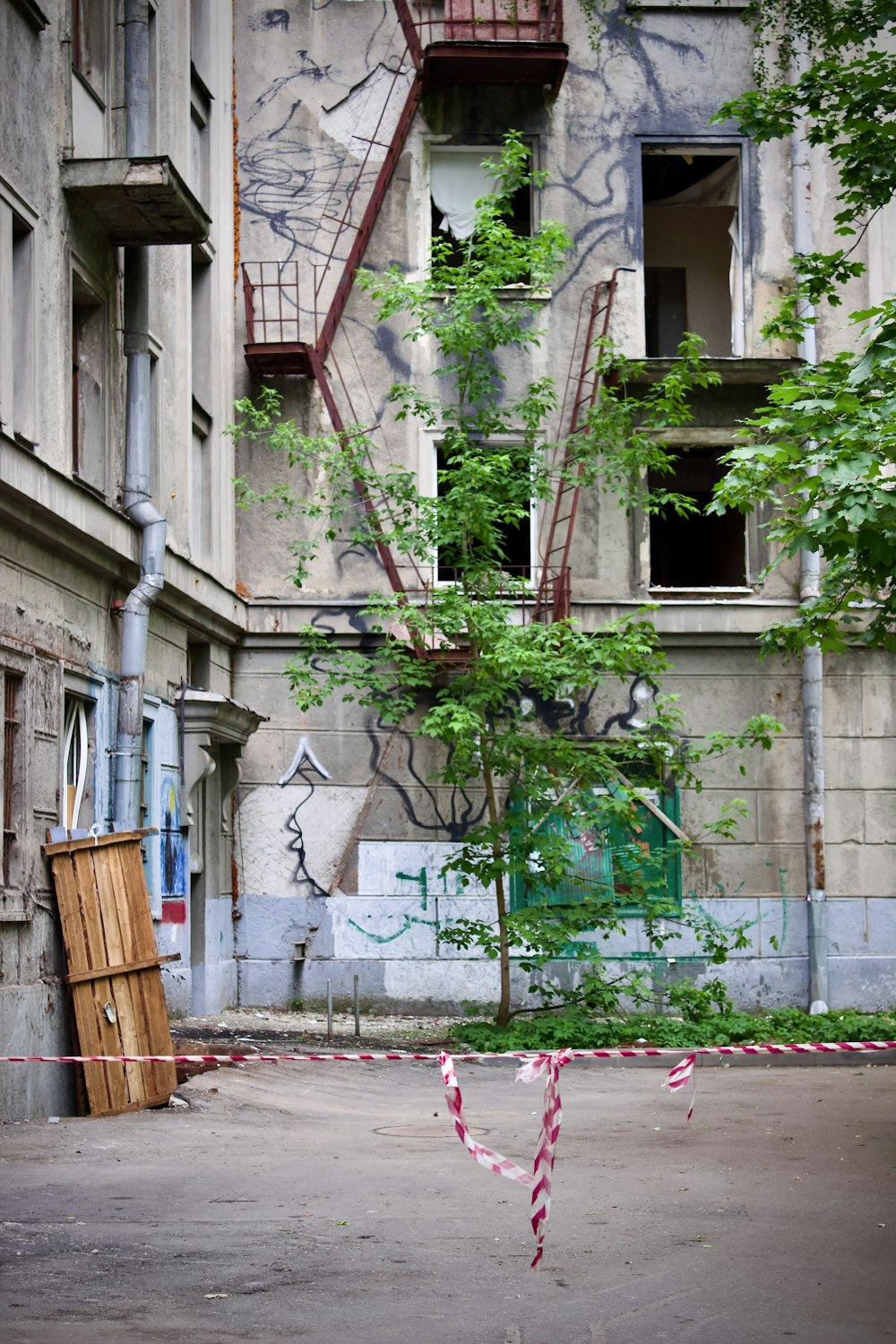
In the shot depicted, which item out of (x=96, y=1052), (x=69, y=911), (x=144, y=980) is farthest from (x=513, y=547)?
(x=96, y=1052)

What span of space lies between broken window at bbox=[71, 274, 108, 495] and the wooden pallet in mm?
3363

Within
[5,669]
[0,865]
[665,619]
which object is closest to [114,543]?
[5,669]

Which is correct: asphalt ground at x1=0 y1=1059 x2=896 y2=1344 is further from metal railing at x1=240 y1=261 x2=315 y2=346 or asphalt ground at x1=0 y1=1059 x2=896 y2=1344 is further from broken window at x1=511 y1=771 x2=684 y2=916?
metal railing at x1=240 y1=261 x2=315 y2=346

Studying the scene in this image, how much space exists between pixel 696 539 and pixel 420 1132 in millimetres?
→ 12484

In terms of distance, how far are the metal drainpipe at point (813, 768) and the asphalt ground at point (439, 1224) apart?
6360 mm

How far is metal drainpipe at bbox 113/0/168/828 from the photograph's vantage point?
46.2ft

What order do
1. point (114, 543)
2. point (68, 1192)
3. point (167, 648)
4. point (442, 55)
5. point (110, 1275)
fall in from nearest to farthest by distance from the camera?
point (110, 1275), point (68, 1192), point (114, 543), point (167, 648), point (442, 55)

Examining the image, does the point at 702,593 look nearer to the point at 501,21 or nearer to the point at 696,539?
the point at 696,539

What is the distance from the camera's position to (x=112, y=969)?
39.8 ft

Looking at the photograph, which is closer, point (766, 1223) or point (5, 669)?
point (766, 1223)

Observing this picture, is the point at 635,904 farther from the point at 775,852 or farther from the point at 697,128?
the point at 697,128

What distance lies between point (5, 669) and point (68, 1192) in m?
4.32

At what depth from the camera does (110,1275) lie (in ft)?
21.2

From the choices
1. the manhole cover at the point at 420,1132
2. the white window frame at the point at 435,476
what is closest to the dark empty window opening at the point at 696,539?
the white window frame at the point at 435,476
